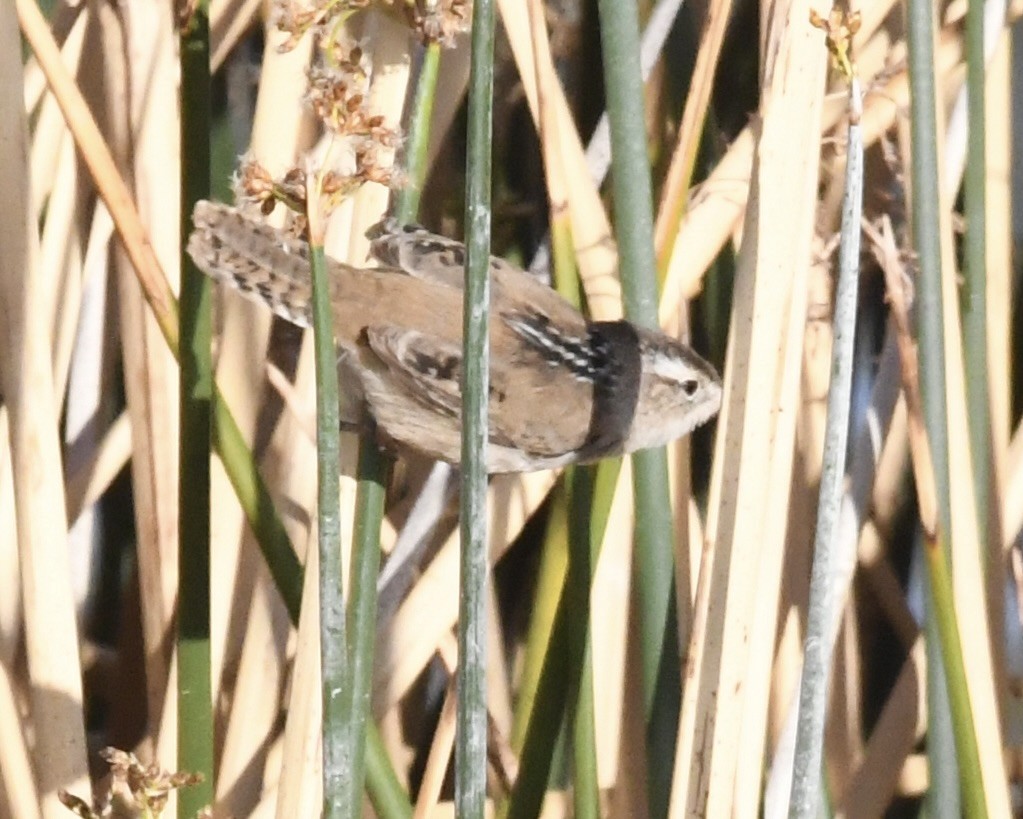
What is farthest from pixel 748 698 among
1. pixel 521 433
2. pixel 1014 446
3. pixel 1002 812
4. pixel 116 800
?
pixel 116 800

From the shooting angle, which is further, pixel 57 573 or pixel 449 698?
pixel 449 698

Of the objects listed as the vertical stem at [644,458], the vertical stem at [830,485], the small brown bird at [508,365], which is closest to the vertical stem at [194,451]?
the small brown bird at [508,365]

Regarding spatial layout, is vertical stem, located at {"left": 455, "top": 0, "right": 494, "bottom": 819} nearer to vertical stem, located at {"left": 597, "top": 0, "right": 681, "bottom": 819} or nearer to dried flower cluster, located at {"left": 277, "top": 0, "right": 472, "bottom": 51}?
dried flower cluster, located at {"left": 277, "top": 0, "right": 472, "bottom": 51}

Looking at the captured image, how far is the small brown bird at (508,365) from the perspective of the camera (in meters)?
1.51

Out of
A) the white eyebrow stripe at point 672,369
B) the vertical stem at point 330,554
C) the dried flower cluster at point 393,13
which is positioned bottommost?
the vertical stem at point 330,554

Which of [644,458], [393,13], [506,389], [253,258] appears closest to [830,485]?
[644,458]

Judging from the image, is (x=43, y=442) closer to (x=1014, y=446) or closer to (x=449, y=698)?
(x=449, y=698)

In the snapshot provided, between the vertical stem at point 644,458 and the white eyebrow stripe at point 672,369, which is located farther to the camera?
the white eyebrow stripe at point 672,369

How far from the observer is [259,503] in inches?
46.1

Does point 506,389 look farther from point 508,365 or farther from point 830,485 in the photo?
point 830,485

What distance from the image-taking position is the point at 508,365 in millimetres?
1641

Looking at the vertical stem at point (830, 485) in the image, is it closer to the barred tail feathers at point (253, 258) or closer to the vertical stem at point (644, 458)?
the vertical stem at point (644, 458)

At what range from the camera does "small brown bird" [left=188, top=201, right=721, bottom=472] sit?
1507 mm

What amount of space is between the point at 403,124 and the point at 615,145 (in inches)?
7.8
